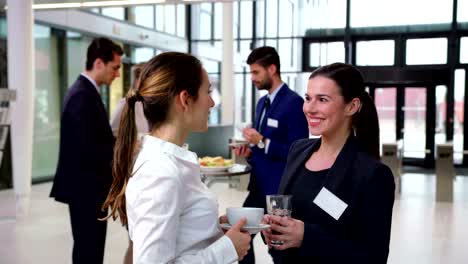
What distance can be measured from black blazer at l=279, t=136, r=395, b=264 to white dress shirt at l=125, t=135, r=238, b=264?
39 cm

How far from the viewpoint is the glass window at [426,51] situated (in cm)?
1294

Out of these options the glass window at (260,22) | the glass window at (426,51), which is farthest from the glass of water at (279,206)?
the glass window at (260,22)

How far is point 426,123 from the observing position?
12.8 metres

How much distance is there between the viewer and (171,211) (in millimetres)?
1239

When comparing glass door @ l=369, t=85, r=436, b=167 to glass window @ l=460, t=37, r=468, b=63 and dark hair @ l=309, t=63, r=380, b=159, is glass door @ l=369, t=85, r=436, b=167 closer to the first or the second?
glass window @ l=460, t=37, r=468, b=63

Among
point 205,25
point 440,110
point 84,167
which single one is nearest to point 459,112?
point 440,110

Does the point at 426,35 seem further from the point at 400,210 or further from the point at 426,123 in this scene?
the point at 400,210

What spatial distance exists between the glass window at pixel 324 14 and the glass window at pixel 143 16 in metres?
4.82

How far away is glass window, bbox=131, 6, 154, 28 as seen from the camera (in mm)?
12680

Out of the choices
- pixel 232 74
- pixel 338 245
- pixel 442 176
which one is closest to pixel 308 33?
pixel 232 74

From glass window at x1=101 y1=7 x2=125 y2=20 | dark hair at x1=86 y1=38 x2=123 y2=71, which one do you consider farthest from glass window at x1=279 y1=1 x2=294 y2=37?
dark hair at x1=86 y1=38 x2=123 y2=71

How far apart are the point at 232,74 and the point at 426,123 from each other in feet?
17.7

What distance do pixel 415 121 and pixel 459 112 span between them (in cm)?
112

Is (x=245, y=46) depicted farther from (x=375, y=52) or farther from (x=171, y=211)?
(x=171, y=211)
